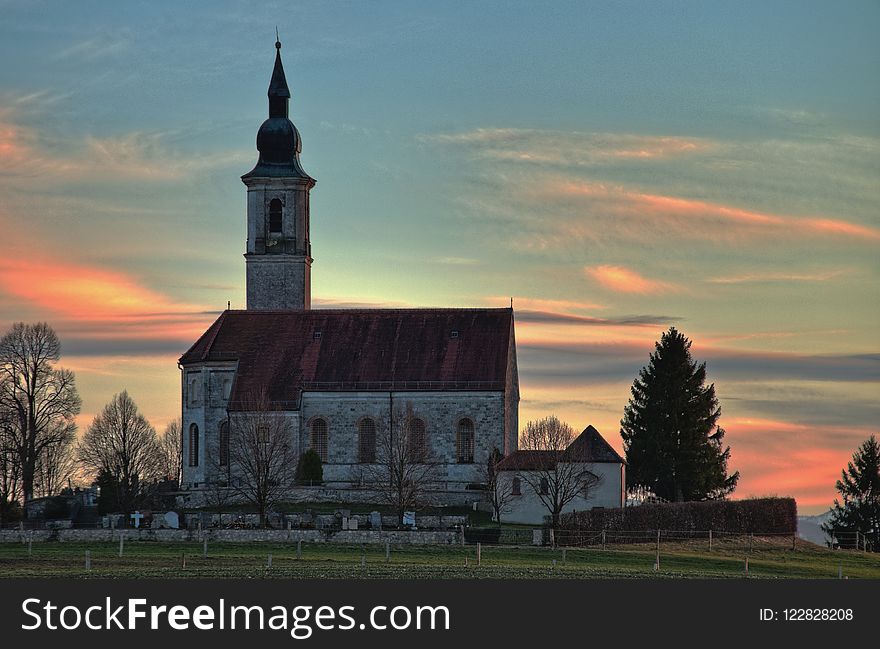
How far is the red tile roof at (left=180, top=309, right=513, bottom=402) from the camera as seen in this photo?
286 ft

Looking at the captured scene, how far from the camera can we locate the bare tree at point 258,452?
78.1 m

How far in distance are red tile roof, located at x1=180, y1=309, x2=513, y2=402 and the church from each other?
49 mm

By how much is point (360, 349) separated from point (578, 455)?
16668mm

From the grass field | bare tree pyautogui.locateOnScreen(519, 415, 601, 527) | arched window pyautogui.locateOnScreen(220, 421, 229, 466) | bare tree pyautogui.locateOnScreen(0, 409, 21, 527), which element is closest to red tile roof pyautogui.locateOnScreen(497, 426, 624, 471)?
bare tree pyautogui.locateOnScreen(519, 415, 601, 527)

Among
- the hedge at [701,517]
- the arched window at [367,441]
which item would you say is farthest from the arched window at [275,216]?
the hedge at [701,517]

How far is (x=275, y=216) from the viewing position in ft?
320

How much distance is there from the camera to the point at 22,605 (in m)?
39.6

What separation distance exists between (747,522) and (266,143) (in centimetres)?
4012

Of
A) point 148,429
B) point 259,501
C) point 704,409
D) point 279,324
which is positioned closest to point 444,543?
point 259,501

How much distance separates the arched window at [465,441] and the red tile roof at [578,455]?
8.61 meters

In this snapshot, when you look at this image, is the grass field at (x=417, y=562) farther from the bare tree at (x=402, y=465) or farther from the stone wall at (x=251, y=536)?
the bare tree at (x=402, y=465)

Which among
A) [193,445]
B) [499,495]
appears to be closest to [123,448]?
[193,445]

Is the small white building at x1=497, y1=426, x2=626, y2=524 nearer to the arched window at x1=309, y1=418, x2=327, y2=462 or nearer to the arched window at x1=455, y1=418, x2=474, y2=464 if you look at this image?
the arched window at x1=455, y1=418, x2=474, y2=464

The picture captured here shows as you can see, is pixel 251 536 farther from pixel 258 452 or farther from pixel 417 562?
pixel 258 452
